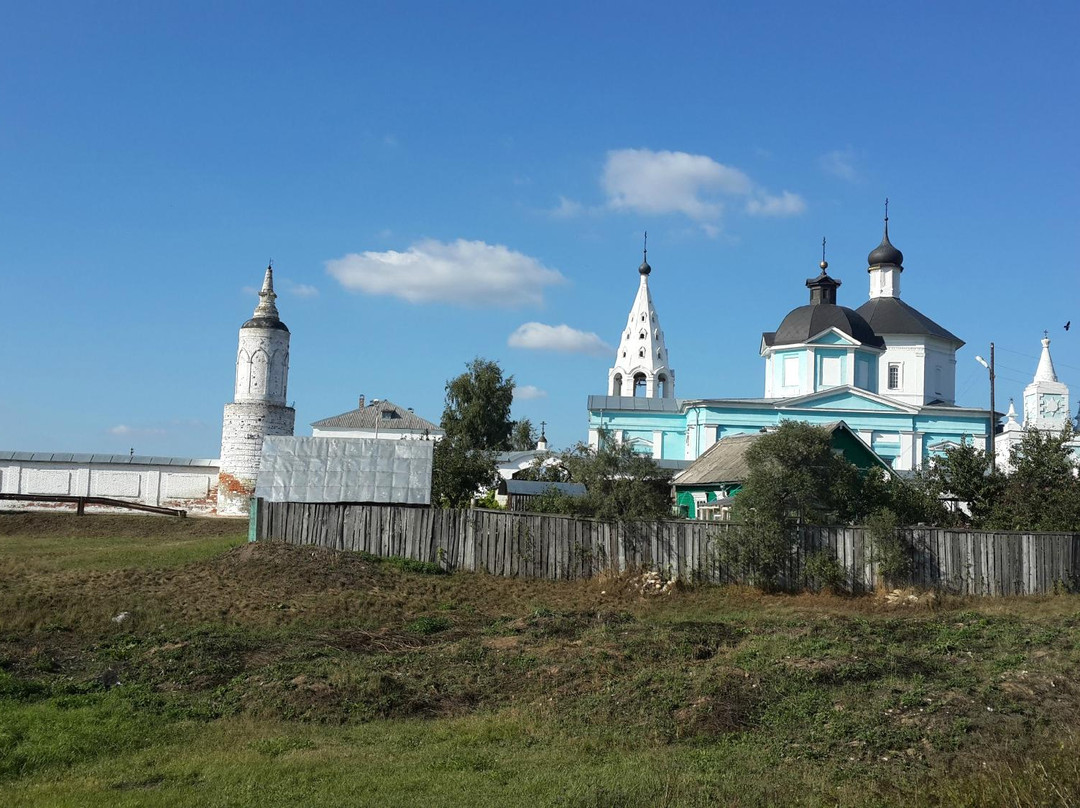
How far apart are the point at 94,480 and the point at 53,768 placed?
38.1 m

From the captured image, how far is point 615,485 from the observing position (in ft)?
79.6

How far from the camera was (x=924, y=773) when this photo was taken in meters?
9.62

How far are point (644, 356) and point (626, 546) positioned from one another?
39.3 meters

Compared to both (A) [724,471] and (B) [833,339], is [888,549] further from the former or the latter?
(B) [833,339]

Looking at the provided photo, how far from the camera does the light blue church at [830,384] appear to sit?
54.8 m

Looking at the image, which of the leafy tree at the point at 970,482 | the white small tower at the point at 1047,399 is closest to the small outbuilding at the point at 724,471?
the leafy tree at the point at 970,482

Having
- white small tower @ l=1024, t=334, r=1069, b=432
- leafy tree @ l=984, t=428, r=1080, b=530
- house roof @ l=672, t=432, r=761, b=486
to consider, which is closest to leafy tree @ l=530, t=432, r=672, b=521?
house roof @ l=672, t=432, r=761, b=486

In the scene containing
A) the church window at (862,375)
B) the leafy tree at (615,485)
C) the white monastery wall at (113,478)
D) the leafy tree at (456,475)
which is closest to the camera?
the leafy tree at (615,485)

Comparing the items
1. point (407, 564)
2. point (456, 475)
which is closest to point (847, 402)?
point (456, 475)

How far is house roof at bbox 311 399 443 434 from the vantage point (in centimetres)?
6319

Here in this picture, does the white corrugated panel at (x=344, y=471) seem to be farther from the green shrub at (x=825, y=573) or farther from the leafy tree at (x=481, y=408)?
the leafy tree at (x=481, y=408)

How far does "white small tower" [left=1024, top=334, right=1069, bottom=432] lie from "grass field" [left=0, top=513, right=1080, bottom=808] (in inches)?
1905

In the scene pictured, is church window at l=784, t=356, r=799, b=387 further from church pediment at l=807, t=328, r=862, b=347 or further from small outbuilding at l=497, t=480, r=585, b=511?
small outbuilding at l=497, t=480, r=585, b=511

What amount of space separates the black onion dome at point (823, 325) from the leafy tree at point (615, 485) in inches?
1313
